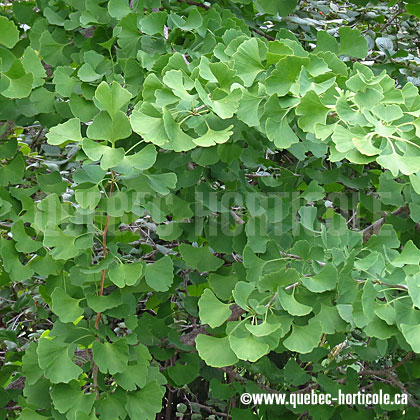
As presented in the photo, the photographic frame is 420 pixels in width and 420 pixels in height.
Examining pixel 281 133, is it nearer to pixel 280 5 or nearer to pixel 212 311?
pixel 212 311

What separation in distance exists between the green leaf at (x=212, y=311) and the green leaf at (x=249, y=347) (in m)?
0.09

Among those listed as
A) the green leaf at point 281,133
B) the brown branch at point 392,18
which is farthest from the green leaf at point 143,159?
the brown branch at point 392,18

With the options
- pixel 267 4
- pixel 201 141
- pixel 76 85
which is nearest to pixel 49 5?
pixel 76 85

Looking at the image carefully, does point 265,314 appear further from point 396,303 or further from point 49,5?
point 49,5

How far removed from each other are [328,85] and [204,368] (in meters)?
1.05

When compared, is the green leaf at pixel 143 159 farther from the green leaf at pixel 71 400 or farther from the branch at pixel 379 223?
the branch at pixel 379 223

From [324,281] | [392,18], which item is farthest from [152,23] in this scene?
[392,18]

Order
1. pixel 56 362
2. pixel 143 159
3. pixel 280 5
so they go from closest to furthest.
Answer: pixel 143 159 → pixel 56 362 → pixel 280 5

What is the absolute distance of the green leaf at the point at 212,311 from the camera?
96 centimetres

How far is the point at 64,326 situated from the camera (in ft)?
3.65

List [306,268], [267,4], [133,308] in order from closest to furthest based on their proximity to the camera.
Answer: [306,268]
[133,308]
[267,4]

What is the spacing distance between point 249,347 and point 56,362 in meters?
0.36

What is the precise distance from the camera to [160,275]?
3.77 feet

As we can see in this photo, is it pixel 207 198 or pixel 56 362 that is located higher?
pixel 207 198
